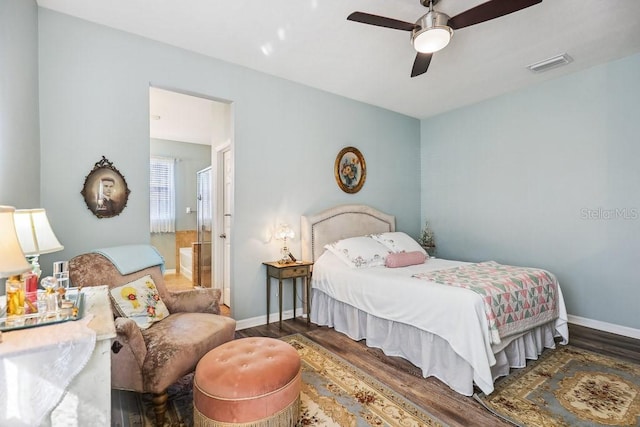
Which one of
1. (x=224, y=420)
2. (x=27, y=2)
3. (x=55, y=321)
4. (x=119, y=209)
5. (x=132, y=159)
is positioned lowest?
(x=224, y=420)

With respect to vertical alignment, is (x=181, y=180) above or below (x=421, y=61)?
below

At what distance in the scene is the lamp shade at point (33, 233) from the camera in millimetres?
1455

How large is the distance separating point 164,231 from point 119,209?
3850 mm

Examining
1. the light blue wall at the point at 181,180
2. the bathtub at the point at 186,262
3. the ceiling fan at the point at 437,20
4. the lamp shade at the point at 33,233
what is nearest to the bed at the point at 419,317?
the ceiling fan at the point at 437,20

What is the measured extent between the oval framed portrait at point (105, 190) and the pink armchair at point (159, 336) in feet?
1.82

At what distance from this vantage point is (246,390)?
5.30ft

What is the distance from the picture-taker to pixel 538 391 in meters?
2.25

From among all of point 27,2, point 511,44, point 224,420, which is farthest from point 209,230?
point 511,44

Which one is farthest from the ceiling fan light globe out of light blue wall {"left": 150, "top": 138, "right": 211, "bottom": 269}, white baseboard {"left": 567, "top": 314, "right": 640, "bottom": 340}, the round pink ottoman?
light blue wall {"left": 150, "top": 138, "right": 211, "bottom": 269}

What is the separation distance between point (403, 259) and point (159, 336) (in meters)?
2.42

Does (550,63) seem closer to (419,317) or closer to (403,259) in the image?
(403,259)

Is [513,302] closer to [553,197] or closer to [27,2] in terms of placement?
[553,197]

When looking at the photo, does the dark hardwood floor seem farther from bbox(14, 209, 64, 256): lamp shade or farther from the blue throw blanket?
bbox(14, 209, 64, 256): lamp shade

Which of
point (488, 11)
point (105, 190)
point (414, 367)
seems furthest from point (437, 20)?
point (105, 190)
